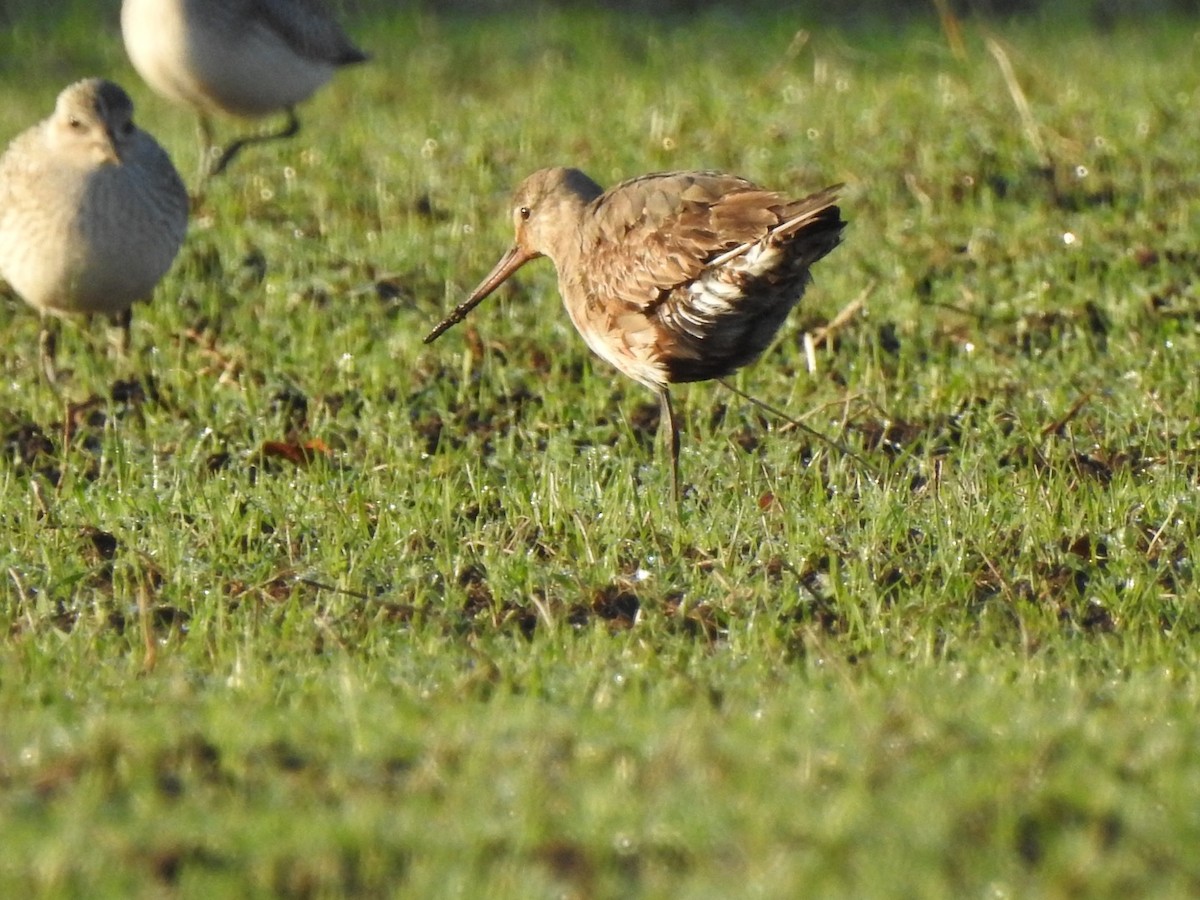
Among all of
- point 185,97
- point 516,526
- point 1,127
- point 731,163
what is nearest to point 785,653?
point 516,526

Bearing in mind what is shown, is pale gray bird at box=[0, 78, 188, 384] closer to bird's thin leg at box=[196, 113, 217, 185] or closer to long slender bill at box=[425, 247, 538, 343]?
long slender bill at box=[425, 247, 538, 343]

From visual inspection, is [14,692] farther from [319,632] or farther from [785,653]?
[785,653]

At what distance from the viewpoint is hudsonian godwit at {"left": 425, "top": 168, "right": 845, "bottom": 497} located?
18.8 feet

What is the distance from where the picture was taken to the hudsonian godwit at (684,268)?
5723mm

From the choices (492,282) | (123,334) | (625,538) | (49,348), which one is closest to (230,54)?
(49,348)

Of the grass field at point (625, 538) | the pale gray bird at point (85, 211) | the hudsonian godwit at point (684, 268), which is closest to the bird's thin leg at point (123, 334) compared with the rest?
the grass field at point (625, 538)

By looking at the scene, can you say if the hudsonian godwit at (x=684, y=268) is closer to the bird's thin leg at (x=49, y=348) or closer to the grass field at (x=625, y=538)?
the grass field at (x=625, y=538)

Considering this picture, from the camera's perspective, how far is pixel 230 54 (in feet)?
33.3

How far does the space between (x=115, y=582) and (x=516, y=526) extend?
1192 millimetres

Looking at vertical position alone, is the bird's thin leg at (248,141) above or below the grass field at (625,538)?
above

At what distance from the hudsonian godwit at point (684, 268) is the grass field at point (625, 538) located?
46 centimetres

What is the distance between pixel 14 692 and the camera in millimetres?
4844

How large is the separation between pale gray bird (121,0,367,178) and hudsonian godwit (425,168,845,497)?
3.88 metres

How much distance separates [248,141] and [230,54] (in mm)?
446
